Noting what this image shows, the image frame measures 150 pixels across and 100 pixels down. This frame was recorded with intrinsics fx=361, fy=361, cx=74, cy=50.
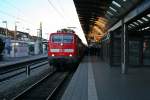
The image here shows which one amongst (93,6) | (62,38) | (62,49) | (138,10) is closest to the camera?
(138,10)

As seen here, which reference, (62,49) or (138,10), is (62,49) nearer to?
(62,49)

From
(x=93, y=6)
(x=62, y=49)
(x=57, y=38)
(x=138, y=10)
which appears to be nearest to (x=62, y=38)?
(x=57, y=38)

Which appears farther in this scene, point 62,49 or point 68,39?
point 68,39

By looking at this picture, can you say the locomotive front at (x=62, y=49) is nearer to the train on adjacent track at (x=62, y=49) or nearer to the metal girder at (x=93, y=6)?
the train on adjacent track at (x=62, y=49)

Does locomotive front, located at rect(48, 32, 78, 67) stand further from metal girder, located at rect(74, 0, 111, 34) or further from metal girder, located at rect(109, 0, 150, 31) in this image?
metal girder, located at rect(109, 0, 150, 31)

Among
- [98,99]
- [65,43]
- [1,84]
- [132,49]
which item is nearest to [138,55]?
[132,49]

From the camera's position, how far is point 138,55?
83.3 feet

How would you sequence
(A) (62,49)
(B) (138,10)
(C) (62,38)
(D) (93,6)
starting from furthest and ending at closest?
(C) (62,38) < (A) (62,49) < (D) (93,6) < (B) (138,10)

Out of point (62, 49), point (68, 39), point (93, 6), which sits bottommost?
point (62, 49)

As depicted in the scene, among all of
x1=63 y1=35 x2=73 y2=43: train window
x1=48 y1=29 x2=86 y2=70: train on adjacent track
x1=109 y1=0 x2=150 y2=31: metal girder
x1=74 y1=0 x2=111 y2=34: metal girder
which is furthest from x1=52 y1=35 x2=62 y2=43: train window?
x1=109 y1=0 x2=150 y2=31: metal girder

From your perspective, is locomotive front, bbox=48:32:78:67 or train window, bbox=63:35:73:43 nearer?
locomotive front, bbox=48:32:78:67

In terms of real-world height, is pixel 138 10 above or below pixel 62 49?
above

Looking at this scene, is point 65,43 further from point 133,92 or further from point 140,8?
point 133,92

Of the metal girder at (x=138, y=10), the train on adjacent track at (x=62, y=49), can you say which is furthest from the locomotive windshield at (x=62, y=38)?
the metal girder at (x=138, y=10)
